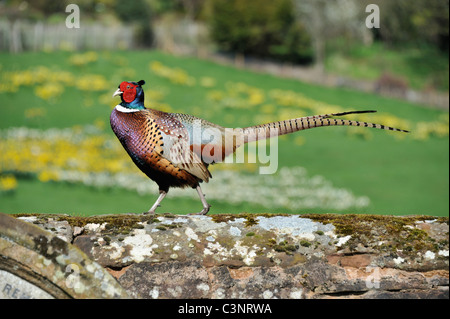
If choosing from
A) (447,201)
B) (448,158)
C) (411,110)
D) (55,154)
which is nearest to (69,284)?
(55,154)

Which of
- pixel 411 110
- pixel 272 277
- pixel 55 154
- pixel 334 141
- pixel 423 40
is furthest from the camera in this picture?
pixel 423 40

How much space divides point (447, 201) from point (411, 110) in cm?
759

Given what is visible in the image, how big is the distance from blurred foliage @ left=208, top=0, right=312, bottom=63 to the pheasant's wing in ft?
67.7

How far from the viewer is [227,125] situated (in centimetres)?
1861

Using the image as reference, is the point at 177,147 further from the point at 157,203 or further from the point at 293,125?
the point at 293,125

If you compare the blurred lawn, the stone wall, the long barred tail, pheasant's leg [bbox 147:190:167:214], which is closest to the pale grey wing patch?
pheasant's leg [bbox 147:190:167:214]

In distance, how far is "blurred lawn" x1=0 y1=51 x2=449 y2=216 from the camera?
45.1 feet

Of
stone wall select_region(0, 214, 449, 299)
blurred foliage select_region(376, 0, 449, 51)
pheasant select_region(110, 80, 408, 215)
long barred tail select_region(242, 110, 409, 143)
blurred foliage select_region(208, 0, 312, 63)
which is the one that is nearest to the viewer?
stone wall select_region(0, 214, 449, 299)

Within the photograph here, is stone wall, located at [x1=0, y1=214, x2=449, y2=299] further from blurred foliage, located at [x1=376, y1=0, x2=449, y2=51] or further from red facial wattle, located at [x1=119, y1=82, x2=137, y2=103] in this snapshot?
blurred foliage, located at [x1=376, y1=0, x2=449, y2=51]

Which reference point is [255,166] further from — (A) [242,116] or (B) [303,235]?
(B) [303,235]

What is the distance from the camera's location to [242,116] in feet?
64.8

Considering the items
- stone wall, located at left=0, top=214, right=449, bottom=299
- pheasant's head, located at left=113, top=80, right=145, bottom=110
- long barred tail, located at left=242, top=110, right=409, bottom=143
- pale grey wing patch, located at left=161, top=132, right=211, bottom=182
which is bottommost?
stone wall, located at left=0, top=214, right=449, bottom=299

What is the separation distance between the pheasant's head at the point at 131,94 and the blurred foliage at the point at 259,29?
2065 cm

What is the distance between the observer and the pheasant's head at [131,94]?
16.0ft
